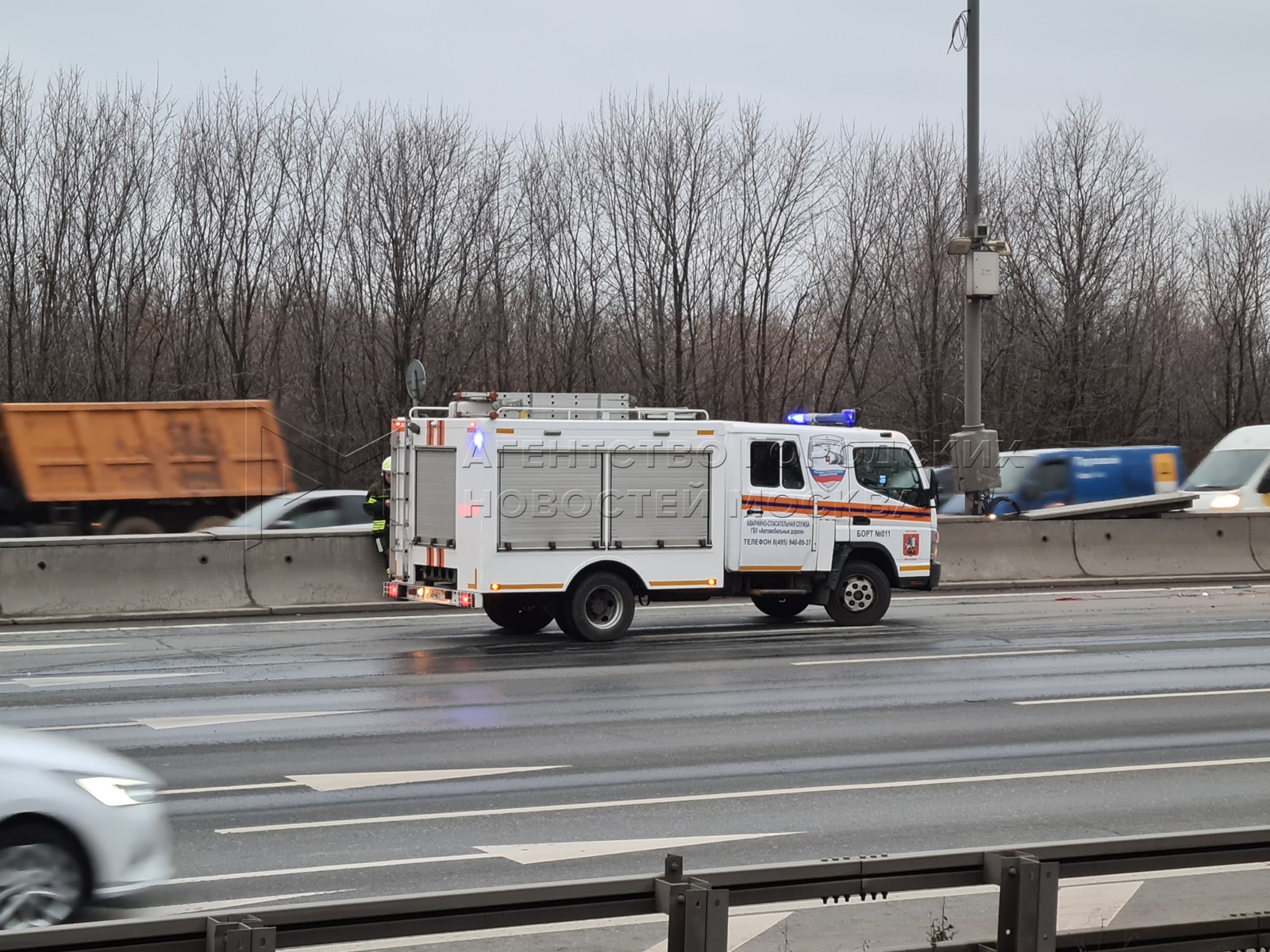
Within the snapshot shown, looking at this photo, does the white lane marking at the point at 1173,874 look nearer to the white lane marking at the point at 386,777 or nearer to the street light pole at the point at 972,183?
the white lane marking at the point at 386,777

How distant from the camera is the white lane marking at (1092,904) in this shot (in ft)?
21.2

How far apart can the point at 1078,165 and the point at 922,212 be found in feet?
19.1

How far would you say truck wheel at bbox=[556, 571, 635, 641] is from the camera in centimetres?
1736

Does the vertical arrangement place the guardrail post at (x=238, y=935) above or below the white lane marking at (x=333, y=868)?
above

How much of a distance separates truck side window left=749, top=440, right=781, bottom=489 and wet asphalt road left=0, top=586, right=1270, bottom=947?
6.20ft

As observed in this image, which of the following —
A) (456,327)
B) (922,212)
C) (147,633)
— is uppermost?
(922,212)

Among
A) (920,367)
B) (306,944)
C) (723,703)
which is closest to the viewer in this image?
(306,944)

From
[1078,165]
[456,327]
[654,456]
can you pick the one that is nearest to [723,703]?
[654,456]

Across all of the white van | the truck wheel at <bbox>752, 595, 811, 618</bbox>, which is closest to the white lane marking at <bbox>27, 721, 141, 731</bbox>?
the truck wheel at <bbox>752, 595, 811, 618</bbox>

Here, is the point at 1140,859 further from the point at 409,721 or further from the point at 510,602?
the point at 510,602

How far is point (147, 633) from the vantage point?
1866 cm

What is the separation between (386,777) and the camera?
990 centimetres

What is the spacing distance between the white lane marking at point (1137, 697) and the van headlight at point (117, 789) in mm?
8469

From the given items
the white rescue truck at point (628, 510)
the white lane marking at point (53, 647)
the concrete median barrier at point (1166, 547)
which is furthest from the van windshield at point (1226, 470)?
the white lane marking at point (53, 647)
